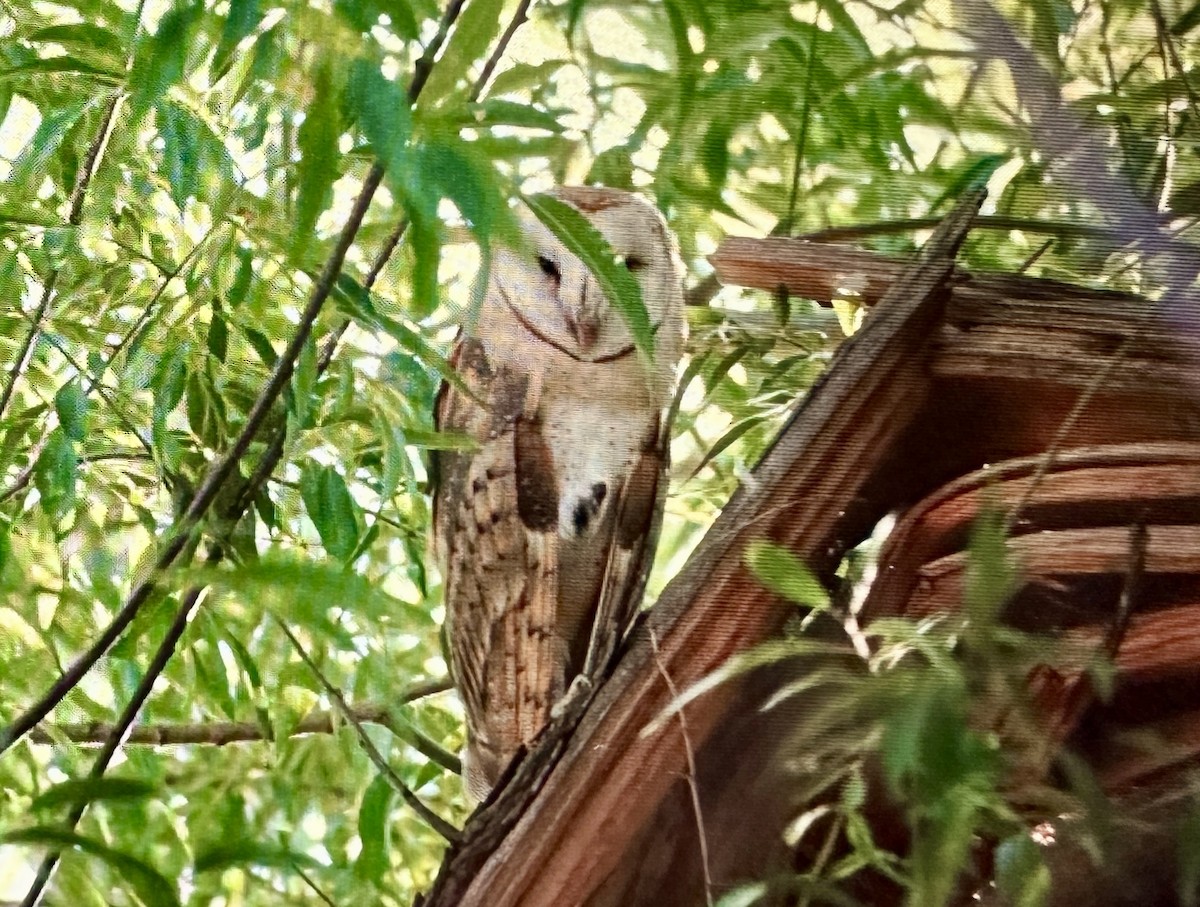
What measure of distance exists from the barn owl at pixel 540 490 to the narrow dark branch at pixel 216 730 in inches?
2.2

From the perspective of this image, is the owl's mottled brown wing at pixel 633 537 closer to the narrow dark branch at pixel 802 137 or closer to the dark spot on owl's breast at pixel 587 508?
the dark spot on owl's breast at pixel 587 508

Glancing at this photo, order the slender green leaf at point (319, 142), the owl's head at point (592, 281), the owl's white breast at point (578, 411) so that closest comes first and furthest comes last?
the slender green leaf at point (319, 142) → the owl's head at point (592, 281) → the owl's white breast at point (578, 411)

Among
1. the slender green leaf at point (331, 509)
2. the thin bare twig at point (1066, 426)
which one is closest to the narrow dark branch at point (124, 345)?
the slender green leaf at point (331, 509)

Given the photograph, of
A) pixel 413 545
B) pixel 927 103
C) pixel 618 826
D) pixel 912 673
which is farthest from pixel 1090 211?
pixel 413 545

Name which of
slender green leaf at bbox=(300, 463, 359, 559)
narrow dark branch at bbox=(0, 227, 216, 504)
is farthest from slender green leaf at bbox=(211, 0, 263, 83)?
slender green leaf at bbox=(300, 463, 359, 559)

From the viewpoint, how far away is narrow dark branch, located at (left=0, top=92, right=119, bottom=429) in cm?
53

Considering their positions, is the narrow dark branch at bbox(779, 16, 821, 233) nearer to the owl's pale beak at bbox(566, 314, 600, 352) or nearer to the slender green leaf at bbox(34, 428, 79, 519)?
the owl's pale beak at bbox(566, 314, 600, 352)

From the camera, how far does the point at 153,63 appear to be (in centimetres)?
44

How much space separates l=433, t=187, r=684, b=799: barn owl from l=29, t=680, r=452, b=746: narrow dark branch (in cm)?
6

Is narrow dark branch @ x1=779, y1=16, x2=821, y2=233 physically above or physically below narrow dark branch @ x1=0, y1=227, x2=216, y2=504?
below

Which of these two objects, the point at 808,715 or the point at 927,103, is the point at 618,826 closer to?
the point at 808,715

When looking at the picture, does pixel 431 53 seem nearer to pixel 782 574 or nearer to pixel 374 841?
pixel 782 574

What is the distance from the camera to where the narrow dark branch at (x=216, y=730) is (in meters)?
0.58

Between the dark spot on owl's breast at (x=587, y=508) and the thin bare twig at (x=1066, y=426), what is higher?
the dark spot on owl's breast at (x=587, y=508)
